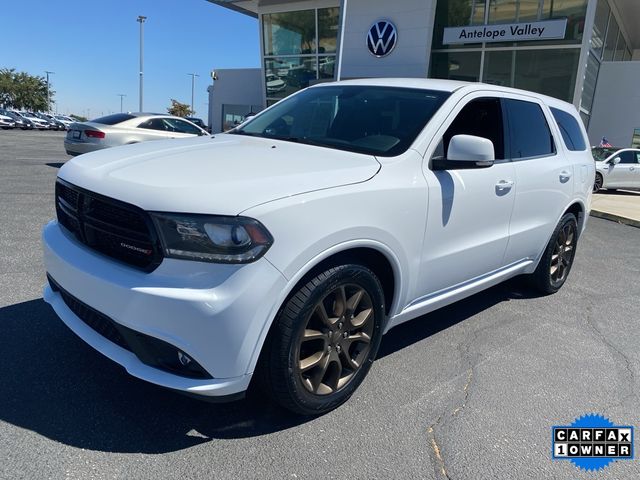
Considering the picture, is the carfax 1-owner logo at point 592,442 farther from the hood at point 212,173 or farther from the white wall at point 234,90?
the white wall at point 234,90

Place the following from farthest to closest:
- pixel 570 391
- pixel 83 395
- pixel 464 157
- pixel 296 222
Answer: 1. pixel 570 391
2. pixel 464 157
3. pixel 83 395
4. pixel 296 222

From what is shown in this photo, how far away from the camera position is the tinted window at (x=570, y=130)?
4980mm

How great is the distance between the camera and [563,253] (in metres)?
5.21

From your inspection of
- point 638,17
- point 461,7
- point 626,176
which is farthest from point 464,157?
point 638,17

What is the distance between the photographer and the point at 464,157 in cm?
306

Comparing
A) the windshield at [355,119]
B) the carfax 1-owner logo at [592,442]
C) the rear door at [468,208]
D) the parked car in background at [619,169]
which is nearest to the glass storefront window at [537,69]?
the parked car in background at [619,169]

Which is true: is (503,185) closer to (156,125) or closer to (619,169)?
(156,125)

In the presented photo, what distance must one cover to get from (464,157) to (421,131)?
0.33 m

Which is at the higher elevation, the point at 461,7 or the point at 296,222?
the point at 461,7

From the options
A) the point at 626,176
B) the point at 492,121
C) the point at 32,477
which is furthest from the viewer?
the point at 626,176

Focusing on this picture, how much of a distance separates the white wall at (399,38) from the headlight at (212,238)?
1897 cm

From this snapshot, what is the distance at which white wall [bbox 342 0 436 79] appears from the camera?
19.4m

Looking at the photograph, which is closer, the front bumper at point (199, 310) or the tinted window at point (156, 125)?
the front bumper at point (199, 310)

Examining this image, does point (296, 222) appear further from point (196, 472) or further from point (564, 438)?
point (564, 438)
